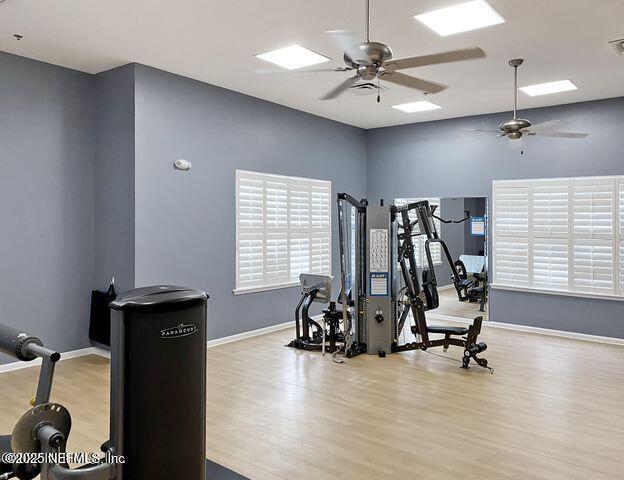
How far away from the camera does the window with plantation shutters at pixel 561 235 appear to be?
616 cm

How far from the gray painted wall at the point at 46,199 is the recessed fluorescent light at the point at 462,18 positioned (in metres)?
3.55

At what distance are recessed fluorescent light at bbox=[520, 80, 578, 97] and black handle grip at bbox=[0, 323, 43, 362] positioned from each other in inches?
220

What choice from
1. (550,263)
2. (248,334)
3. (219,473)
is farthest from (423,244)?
(219,473)

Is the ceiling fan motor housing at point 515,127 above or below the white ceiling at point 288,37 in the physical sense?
below

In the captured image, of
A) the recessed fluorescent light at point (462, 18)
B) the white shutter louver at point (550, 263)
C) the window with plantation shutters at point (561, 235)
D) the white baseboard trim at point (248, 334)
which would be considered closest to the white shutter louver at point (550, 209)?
the window with plantation shutters at point (561, 235)

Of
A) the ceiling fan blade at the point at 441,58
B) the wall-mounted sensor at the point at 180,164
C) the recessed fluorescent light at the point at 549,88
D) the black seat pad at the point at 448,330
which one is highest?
the recessed fluorescent light at the point at 549,88

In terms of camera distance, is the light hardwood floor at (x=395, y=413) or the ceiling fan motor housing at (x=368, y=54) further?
the light hardwood floor at (x=395, y=413)

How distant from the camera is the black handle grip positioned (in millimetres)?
1685

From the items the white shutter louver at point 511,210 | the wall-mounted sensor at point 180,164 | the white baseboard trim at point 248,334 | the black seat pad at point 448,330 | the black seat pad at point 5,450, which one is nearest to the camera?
the black seat pad at point 5,450

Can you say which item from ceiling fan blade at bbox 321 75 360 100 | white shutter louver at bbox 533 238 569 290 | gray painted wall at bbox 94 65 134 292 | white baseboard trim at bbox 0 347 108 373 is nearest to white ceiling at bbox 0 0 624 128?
gray painted wall at bbox 94 65 134 292

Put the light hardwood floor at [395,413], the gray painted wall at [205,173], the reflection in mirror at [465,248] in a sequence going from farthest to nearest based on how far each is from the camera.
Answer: the reflection in mirror at [465,248] → the gray painted wall at [205,173] → the light hardwood floor at [395,413]

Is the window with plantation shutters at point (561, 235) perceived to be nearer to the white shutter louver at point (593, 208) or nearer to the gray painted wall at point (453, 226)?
the white shutter louver at point (593, 208)

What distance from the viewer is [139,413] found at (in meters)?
1.83

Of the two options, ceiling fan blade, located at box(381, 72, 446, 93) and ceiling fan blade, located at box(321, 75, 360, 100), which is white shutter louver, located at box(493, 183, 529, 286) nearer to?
ceiling fan blade, located at box(381, 72, 446, 93)
